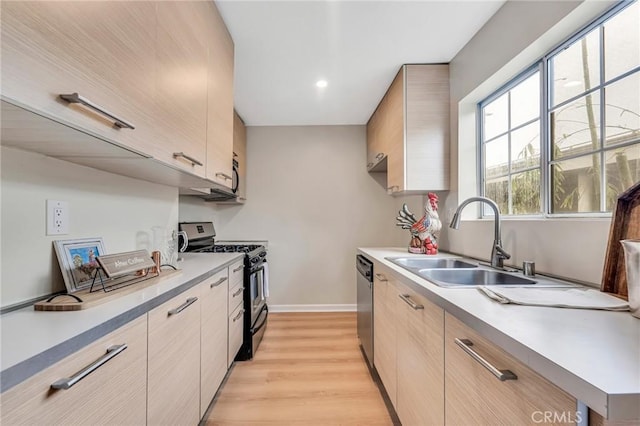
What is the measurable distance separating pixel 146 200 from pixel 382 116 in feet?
7.41

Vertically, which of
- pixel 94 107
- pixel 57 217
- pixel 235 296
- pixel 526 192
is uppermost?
pixel 94 107

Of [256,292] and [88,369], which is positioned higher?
[88,369]

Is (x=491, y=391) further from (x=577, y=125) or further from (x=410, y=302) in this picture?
(x=577, y=125)

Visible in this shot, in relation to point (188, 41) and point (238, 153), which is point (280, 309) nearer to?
point (238, 153)

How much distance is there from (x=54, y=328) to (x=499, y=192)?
228 cm

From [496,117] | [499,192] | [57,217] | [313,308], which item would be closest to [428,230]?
[499,192]

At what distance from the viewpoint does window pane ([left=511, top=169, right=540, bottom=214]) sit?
1.55 meters

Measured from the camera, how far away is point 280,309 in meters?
3.49

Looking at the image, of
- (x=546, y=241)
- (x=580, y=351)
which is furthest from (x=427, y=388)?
(x=546, y=241)

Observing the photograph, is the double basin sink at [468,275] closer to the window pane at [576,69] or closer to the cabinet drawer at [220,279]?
the window pane at [576,69]

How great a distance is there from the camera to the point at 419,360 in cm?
117

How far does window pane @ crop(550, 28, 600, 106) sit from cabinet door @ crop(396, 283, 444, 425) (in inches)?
49.5

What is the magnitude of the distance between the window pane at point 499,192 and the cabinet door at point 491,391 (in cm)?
125

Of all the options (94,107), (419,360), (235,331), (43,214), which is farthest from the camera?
(235,331)
